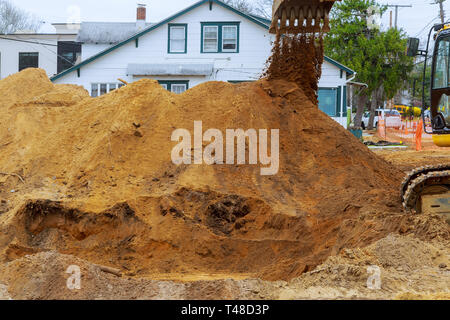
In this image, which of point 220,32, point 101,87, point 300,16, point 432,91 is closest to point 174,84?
point 220,32

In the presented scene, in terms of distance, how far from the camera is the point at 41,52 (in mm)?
33438

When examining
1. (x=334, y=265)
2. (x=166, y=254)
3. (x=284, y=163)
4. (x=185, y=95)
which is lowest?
(x=166, y=254)

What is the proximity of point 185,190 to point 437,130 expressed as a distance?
13.9ft

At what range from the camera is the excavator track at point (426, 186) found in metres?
7.15

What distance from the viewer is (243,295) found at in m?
4.78

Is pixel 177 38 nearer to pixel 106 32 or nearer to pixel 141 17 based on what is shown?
pixel 141 17

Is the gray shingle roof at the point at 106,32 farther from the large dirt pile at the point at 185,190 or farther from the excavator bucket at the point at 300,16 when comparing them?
the excavator bucket at the point at 300,16

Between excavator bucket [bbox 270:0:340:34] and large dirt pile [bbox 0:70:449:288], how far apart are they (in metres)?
1.25

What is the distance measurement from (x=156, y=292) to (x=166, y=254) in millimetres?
2982

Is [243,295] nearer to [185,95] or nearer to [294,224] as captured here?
[294,224]

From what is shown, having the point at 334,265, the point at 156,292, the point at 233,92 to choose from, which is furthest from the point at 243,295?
the point at 233,92

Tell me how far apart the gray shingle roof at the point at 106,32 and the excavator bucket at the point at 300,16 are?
16.7m

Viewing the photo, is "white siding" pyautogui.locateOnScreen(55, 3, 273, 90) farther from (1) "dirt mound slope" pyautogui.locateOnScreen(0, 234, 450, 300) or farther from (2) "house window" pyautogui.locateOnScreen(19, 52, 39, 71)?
(1) "dirt mound slope" pyautogui.locateOnScreen(0, 234, 450, 300)
